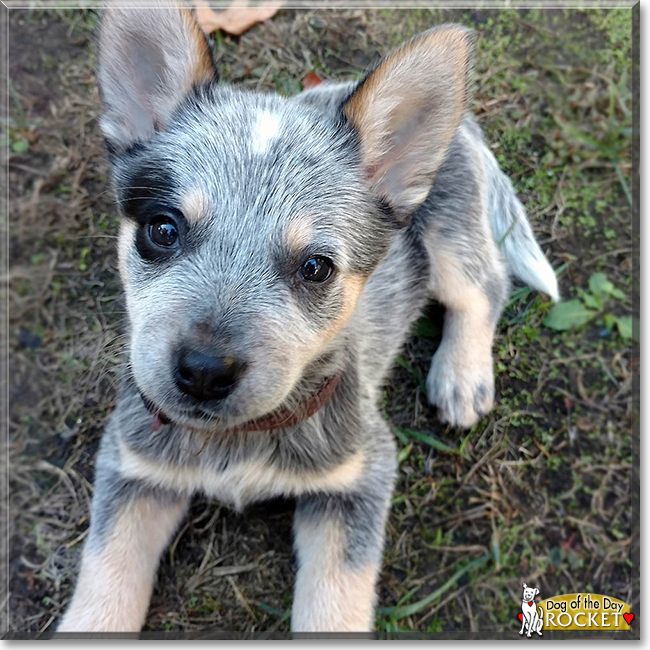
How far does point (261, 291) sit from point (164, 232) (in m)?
0.47

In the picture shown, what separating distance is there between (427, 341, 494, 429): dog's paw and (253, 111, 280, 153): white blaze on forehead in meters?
2.06

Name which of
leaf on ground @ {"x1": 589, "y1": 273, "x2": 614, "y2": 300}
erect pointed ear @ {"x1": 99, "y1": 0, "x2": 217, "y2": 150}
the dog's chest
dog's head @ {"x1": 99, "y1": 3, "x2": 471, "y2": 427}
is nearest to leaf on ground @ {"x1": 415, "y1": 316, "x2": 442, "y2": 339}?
leaf on ground @ {"x1": 589, "y1": 273, "x2": 614, "y2": 300}

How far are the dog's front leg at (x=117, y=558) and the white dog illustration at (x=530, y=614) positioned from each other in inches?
85.3

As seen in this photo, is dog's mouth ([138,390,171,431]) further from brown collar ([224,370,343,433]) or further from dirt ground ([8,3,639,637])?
dirt ground ([8,3,639,637])

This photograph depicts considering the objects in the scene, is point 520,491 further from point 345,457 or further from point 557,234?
point 557,234

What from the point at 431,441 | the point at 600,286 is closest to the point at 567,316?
the point at 600,286

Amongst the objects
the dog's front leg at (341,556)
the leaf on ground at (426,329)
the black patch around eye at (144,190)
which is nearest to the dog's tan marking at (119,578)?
the dog's front leg at (341,556)

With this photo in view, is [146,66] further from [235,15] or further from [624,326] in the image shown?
[624,326]

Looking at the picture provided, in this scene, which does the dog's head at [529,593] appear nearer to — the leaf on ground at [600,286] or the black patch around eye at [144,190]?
the leaf on ground at [600,286]

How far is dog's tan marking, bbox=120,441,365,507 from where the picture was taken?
303 centimetres

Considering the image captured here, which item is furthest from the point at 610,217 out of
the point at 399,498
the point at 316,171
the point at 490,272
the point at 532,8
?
the point at 316,171

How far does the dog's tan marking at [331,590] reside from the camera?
307 centimetres

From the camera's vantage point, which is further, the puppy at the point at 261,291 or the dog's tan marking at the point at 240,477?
the dog's tan marking at the point at 240,477

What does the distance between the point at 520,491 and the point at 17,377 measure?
336cm
